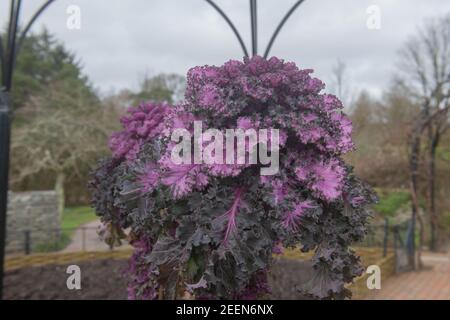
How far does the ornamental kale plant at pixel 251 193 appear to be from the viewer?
123 centimetres

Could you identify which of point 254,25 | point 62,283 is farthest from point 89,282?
point 254,25

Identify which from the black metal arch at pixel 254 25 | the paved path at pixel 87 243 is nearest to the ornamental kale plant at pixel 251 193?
the black metal arch at pixel 254 25

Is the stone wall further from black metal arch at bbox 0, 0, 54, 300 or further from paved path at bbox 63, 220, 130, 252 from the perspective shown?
black metal arch at bbox 0, 0, 54, 300

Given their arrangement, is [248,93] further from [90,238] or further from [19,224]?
[90,238]

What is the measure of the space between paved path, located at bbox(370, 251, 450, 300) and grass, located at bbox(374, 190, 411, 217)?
1.57m

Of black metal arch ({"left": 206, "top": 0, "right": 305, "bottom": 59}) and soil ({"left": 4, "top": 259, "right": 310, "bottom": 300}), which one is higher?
black metal arch ({"left": 206, "top": 0, "right": 305, "bottom": 59})

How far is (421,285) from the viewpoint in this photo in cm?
624

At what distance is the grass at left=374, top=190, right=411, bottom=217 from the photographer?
896cm

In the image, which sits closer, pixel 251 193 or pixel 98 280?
pixel 251 193

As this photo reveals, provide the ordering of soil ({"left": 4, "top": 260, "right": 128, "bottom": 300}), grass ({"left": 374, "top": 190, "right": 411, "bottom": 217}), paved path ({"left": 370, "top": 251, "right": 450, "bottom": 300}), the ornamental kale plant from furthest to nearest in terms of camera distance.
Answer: grass ({"left": 374, "top": 190, "right": 411, "bottom": 217}) < paved path ({"left": 370, "top": 251, "right": 450, "bottom": 300}) < soil ({"left": 4, "top": 260, "right": 128, "bottom": 300}) < the ornamental kale plant

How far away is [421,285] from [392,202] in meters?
3.83

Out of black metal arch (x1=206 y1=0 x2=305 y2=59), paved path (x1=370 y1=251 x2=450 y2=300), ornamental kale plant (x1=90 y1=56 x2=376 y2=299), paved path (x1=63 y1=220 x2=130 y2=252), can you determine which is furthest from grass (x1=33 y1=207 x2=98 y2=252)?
ornamental kale plant (x1=90 y1=56 x2=376 y2=299)

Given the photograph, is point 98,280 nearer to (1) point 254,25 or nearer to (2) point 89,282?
(2) point 89,282

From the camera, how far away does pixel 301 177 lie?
4.15 feet
